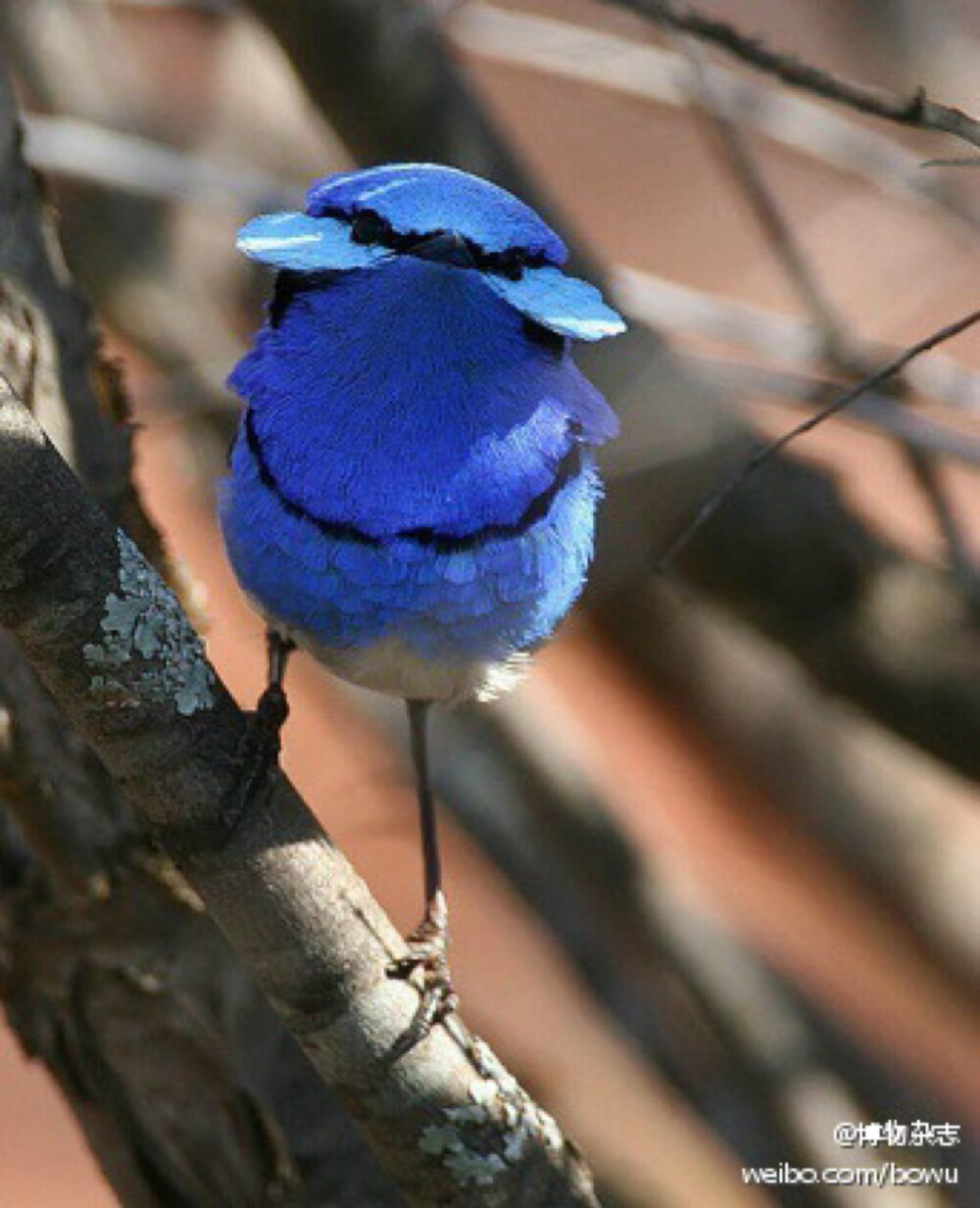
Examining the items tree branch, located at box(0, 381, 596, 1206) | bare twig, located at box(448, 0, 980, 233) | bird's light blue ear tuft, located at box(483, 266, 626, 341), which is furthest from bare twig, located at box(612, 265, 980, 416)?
tree branch, located at box(0, 381, 596, 1206)

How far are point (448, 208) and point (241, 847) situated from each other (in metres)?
0.49

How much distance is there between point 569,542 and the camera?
1568 mm

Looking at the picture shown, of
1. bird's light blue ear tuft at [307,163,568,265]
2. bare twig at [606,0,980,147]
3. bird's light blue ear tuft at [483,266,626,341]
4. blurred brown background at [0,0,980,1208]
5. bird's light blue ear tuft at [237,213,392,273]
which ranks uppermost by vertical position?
bare twig at [606,0,980,147]

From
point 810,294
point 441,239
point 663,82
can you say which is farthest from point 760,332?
point 441,239

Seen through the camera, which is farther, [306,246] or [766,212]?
[766,212]

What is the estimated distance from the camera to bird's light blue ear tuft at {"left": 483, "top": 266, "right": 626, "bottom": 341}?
1452 mm

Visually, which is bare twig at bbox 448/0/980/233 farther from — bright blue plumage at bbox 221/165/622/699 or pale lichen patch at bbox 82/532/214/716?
pale lichen patch at bbox 82/532/214/716

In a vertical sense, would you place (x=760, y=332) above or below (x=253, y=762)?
above

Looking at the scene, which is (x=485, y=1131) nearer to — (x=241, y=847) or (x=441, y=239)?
(x=241, y=847)

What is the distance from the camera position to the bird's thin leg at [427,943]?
1577 mm

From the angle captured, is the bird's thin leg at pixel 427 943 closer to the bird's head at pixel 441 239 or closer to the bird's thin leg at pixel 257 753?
the bird's thin leg at pixel 257 753

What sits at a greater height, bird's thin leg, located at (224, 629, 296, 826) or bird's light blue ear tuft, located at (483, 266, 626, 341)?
bird's light blue ear tuft, located at (483, 266, 626, 341)

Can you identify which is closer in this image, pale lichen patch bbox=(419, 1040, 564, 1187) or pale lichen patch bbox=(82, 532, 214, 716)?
pale lichen patch bbox=(82, 532, 214, 716)

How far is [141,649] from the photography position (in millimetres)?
1391
